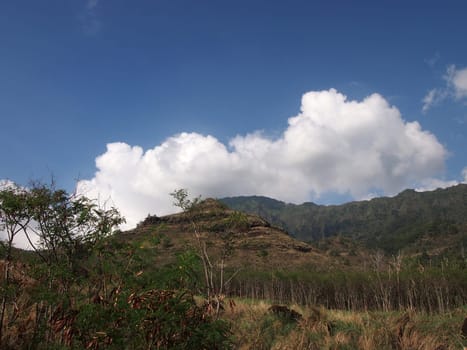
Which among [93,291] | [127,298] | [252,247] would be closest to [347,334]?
[93,291]

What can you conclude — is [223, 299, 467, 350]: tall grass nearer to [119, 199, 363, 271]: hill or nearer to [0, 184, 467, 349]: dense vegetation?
[0, 184, 467, 349]: dense vegetation

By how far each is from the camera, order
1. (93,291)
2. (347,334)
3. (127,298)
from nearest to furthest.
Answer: (127,298)
(93,291)
(347,334)

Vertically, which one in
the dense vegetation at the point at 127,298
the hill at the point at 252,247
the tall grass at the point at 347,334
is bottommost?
the tall grass at the point at 347,334

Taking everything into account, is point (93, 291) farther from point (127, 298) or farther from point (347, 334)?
point (347, 334)

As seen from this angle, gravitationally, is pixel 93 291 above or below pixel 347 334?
above

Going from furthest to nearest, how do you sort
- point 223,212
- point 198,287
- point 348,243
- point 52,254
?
point 348,243 < point 223,212 < point 52,254 < point 198,287

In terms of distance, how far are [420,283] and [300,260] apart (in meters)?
38.3

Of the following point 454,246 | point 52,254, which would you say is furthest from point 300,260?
point 52,254

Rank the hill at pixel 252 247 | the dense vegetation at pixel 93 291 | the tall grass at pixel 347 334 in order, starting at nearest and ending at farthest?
the dense vegetation at pixel 93 291, the tall grass at pixel 347 334, the hill at pixel 252 247

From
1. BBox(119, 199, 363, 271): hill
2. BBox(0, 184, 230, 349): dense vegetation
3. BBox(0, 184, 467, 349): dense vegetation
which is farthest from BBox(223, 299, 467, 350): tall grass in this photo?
BBox(0, 184, 230, 349): dense vegetation

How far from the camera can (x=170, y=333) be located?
4.08 metres

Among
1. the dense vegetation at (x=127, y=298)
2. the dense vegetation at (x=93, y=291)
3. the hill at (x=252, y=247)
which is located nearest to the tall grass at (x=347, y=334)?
the dense vegetation at (x=127, y=298)

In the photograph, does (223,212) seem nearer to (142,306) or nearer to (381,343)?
(381,343)

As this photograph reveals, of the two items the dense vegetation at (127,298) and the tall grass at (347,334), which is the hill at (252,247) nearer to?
the dense vegetation at (127,298)
